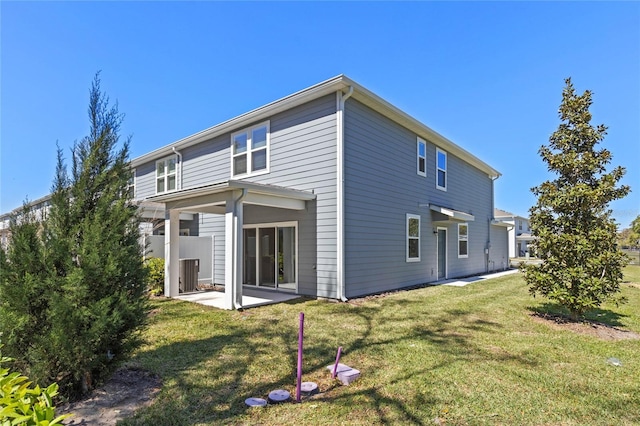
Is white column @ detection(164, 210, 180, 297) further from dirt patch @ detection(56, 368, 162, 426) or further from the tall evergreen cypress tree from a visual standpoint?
the tall evergreen cypress tree

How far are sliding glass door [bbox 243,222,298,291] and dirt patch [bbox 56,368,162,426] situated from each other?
5.98m

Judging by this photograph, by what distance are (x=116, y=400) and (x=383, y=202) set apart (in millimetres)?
8170

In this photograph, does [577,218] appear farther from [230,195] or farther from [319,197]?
[230,195]

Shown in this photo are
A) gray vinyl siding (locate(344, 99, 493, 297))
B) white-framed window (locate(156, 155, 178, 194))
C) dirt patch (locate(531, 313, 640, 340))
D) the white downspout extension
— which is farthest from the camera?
white-framed window (locate(156, 155, 178, 194))

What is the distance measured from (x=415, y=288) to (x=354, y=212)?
396cm

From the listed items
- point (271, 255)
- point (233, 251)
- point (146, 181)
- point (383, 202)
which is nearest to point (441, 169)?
point (383, 202)

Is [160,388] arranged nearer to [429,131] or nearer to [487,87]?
[429,131]

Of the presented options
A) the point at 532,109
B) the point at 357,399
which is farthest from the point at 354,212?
the point at 532,109

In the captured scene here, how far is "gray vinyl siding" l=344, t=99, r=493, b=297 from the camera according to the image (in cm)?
897

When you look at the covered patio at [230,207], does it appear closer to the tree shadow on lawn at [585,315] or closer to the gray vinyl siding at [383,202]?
the gray vinyl siding at [383,202]

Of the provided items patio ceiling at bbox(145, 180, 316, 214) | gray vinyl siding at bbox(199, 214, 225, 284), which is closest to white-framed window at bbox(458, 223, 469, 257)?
patio ceiling at bbox(145, 180, 316, 214)

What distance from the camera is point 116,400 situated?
3283mm

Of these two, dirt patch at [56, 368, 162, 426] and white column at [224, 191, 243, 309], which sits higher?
white column at [224, 191, 243, 309]

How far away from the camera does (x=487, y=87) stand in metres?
12.4
